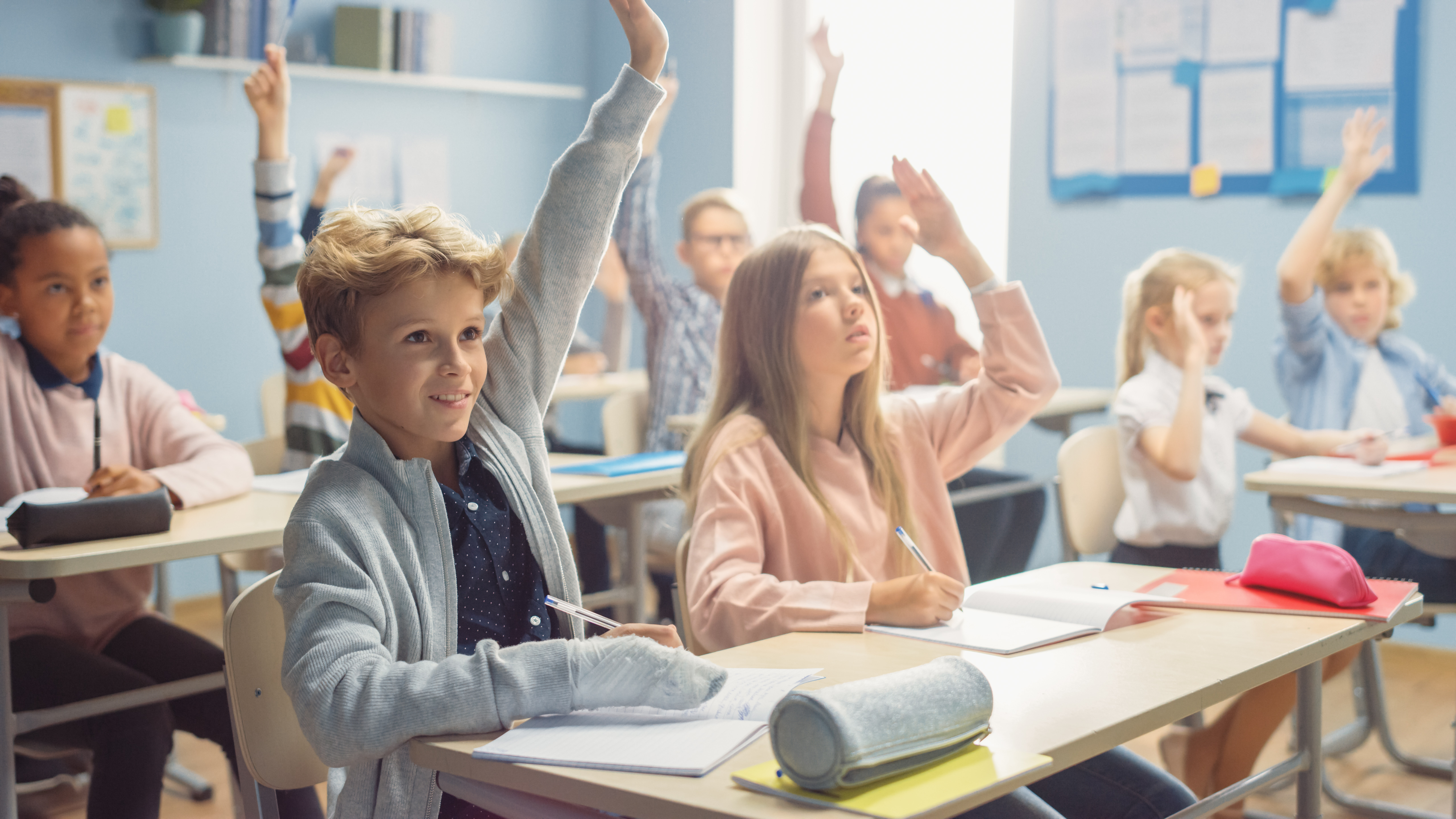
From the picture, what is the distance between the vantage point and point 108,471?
2.05 m

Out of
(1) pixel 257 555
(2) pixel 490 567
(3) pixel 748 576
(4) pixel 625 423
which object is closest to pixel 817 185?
(4) pixel 625 423

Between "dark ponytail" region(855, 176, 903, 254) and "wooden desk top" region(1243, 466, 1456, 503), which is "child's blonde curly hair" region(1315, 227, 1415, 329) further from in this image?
"dark ponytail" region(855, 176, 903, 254)

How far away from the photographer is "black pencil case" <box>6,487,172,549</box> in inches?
70.1

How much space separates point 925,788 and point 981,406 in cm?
102

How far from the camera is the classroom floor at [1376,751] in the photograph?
262 cm

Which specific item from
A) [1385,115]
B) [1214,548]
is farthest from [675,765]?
[1385,115]

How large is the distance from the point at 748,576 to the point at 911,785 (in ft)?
2.08

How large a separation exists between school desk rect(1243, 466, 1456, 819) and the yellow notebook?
1599 mm

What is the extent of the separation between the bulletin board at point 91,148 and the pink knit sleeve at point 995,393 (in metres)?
3.21

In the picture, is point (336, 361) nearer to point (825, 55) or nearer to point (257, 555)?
point (257, 555)

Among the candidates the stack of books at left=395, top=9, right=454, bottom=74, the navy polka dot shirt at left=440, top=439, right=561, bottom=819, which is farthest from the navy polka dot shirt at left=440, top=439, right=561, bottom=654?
the stack of books at left=395, top=9, right=454, bottom=74

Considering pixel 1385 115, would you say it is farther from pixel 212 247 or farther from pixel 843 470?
pixel 212 247

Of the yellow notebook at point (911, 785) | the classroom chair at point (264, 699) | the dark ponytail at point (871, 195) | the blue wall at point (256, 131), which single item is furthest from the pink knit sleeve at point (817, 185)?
the yellow notebook at point (911, 785)

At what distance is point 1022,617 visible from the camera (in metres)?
1.43
